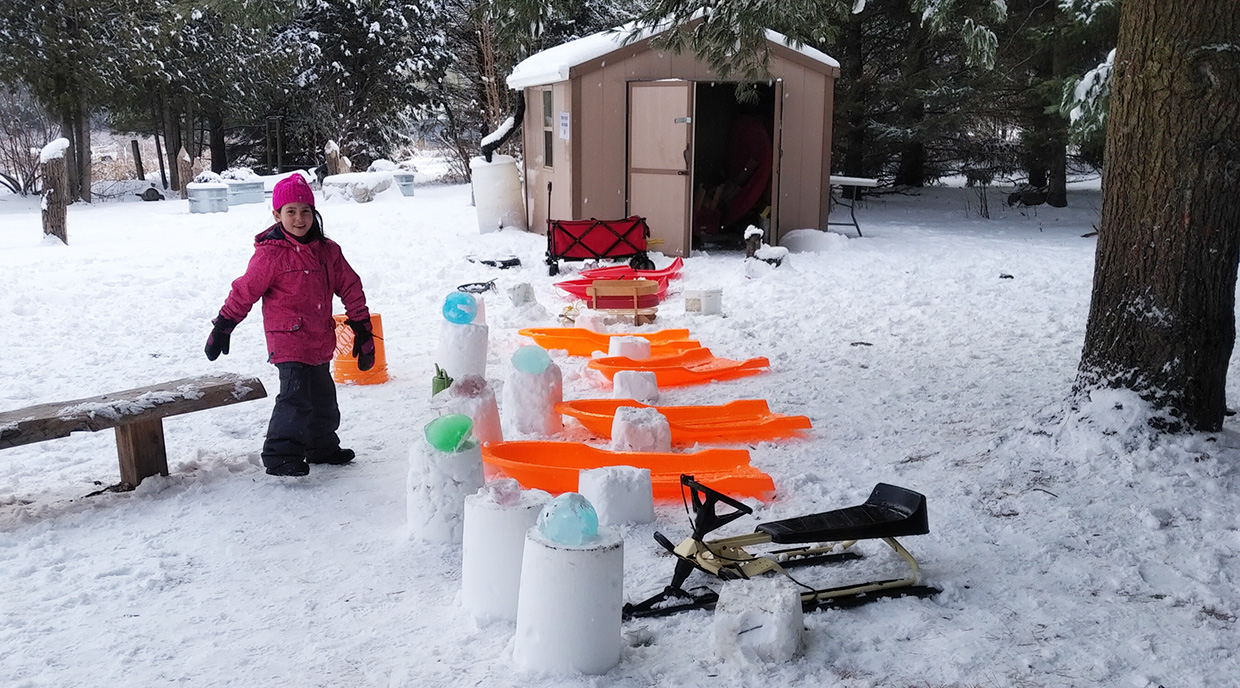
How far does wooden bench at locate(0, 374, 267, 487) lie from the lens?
4.02 m

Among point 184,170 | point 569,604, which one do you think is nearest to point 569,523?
point 569,604

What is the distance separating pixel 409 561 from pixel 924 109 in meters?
15.4

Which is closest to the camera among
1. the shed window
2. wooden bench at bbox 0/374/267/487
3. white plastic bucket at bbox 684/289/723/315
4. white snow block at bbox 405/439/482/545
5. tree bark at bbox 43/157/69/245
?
white snow block at bbox 405/439/482/545

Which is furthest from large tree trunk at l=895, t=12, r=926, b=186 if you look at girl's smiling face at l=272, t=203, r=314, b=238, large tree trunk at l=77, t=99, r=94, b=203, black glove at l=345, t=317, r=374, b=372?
large tree trunk at l=77, t=99, r=94, b=203

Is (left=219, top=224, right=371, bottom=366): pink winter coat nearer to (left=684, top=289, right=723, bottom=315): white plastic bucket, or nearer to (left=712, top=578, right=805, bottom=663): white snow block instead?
(left=712, top=578, right=805, bottom=663): white snow block

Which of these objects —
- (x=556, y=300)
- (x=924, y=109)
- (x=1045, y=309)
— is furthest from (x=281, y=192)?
(x=924, y=109)

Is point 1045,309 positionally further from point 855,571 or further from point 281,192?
point 281,192

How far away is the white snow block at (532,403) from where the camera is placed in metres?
5.13

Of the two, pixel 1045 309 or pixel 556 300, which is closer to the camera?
pixel 1045 309

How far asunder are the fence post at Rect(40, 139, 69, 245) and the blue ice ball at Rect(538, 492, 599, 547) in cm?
1167

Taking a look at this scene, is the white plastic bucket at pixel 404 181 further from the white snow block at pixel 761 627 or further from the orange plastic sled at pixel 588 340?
the white snow block at pixel 761 627

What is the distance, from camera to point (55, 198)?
479 inches

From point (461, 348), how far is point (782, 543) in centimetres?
303

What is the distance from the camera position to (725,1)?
620 cm
